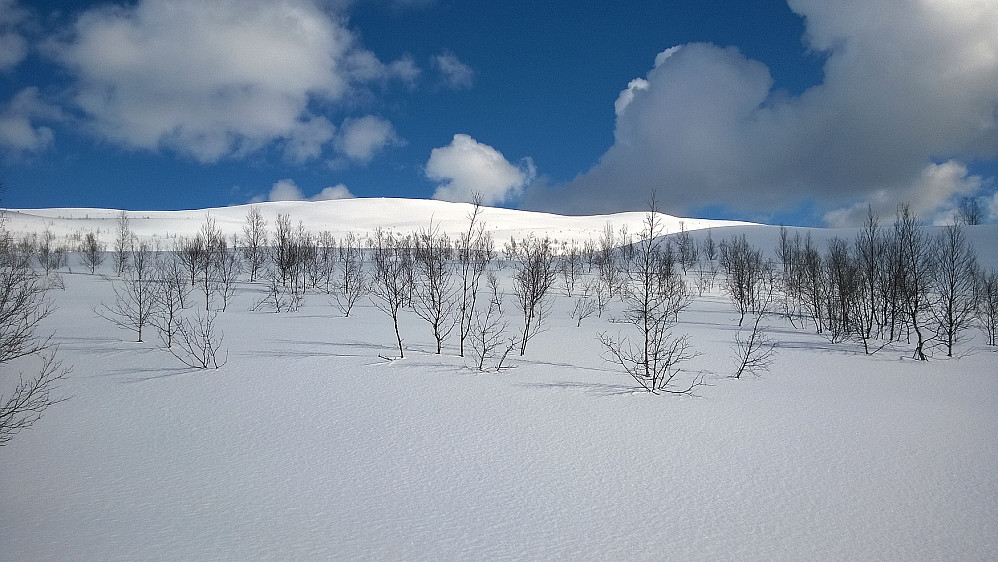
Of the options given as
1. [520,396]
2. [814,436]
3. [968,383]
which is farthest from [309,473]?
[968,383]

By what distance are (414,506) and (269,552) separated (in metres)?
1.38

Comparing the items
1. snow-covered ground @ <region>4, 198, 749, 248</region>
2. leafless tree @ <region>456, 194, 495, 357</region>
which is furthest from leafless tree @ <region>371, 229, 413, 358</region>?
snow-covered ground @ <region>4, 198, 749, 248</region>

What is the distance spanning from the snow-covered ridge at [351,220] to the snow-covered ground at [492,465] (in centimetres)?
7846

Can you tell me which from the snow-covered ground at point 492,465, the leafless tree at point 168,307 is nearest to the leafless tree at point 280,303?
the leafless tree at point 168,307

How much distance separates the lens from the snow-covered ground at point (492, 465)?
438 centimetres

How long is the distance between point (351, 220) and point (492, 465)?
4718 inches

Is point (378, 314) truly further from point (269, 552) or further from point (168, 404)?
point (269, 552)

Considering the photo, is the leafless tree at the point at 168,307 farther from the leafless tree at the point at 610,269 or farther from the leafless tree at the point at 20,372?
the leafless tree at the point at 610,269

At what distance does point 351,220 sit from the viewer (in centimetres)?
11869

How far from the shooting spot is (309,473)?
227 inches

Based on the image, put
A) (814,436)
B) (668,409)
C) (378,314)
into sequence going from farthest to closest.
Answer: (378,314) → (668,409) → (814,436)

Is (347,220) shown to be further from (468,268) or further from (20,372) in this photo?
(20,372)

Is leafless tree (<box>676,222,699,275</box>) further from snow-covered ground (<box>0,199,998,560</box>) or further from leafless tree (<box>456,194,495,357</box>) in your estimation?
snow-covered ground (<box>0,199,998,560</box>)

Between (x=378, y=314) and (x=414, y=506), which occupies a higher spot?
(x=378, y=314)
